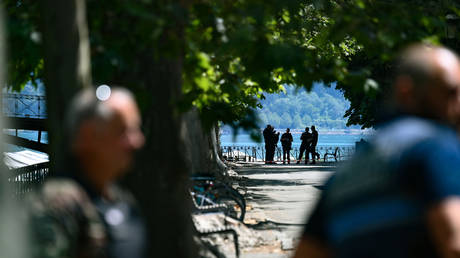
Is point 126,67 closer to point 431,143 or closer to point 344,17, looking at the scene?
point 344,17

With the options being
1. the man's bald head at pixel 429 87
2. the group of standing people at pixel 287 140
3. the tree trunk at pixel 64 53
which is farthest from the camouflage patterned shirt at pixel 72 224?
the group of standing people at pixel 287 140

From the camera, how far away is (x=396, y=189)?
7.62 ft

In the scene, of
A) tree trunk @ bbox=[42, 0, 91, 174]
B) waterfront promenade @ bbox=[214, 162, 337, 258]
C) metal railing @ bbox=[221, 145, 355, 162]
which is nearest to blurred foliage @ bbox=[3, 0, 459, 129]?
tree trunk @ bbox=[42, 0, 91, 174]

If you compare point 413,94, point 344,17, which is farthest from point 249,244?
point 413,94

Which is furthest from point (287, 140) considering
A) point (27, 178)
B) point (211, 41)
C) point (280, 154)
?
point (211, 41)

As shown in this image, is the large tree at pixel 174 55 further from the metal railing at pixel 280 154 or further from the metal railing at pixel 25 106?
the metal railing at pixel 280 154

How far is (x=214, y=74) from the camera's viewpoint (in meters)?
7.45

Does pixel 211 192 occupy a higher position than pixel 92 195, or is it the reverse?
pixel 92 195

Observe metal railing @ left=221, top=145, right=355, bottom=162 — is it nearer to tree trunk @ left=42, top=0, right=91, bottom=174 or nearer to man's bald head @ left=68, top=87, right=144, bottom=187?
tree trunk @ left=42, top=0, right=91, bottom=174

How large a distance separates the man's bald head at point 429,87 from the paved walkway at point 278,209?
6609mm

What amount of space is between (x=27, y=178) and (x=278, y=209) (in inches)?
196

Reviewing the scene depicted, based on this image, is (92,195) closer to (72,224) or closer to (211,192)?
(72,224)

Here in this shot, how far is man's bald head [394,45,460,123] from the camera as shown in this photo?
8.12 ft

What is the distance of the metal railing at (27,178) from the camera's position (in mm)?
13047
